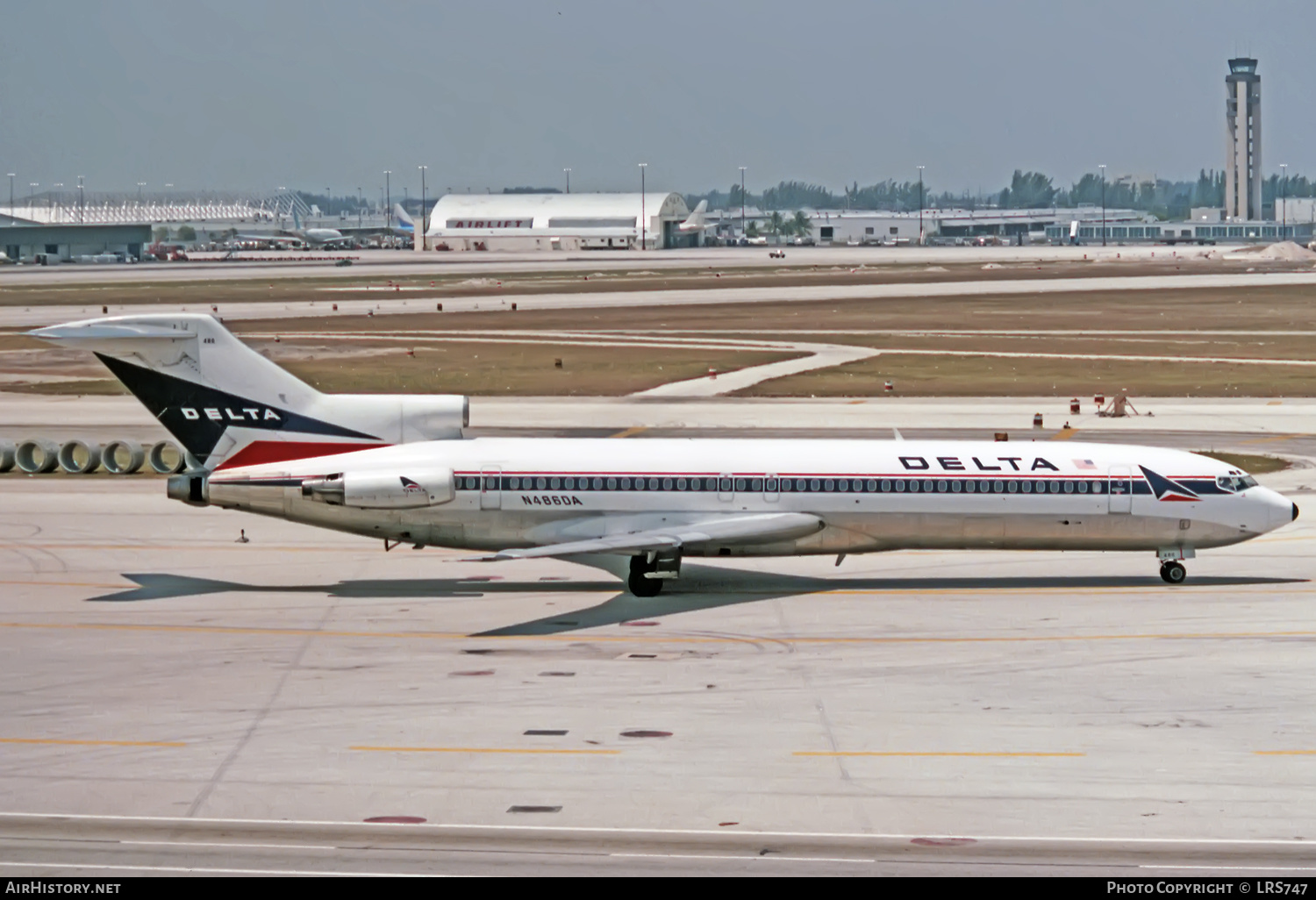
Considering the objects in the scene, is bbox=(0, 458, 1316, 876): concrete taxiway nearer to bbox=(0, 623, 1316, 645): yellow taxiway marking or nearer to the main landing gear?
bbox=(0, 623, 1316, 645): yellow taxiway marking

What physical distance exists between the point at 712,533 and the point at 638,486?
209cm

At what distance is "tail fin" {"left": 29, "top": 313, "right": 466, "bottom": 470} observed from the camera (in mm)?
35594

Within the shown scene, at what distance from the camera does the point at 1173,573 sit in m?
36.3

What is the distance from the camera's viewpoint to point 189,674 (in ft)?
92.3

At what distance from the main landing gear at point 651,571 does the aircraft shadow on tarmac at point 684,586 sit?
204 millimetres

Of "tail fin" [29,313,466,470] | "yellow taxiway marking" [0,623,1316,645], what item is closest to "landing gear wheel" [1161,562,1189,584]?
"yellow taxiway marking" [0,623,1316,645]

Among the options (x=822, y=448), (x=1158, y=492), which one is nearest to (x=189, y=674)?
(x=822, y=448)

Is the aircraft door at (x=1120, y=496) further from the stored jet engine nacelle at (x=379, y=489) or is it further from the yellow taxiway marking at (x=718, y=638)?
the stored jet engine nacelle at (x=379, y=489)

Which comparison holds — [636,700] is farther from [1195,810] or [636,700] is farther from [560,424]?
[560,424]

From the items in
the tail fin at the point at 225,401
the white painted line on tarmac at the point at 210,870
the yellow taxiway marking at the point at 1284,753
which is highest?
the tail fin at the point at 225,401

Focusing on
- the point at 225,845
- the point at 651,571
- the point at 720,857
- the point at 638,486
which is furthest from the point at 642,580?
the point at 225,845

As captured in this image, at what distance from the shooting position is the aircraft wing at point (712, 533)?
33.8m

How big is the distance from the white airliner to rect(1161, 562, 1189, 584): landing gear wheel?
4 centimetres

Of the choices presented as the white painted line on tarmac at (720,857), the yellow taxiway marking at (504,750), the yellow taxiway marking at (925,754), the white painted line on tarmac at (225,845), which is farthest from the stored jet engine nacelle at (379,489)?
the white painted line on tarmac at (720,857)
